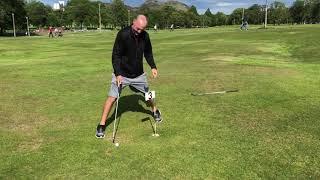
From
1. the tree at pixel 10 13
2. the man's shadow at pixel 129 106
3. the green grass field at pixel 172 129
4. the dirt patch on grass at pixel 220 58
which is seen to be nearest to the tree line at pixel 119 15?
the tree at pixel 10 13

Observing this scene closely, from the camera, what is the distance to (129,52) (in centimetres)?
916

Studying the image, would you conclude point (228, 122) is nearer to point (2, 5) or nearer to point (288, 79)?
point (288, 79)

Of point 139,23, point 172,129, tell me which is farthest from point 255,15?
point 139,23

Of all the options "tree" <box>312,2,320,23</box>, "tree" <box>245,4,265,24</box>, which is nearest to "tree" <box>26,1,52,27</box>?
"tree" <box>245,4,265,24</box>

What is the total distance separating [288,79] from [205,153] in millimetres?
9575

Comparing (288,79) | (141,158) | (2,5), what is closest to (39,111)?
(141,158)

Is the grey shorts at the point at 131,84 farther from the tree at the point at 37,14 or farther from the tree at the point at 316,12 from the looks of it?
the tree at the point at 316,12

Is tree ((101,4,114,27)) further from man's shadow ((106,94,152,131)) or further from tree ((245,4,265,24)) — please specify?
man's shadow ((106,94,152,131))

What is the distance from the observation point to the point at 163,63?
23.0 meters

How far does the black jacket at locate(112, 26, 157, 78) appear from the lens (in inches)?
353

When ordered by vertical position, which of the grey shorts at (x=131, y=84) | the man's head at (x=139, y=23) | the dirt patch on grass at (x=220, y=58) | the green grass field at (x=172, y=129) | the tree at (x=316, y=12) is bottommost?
the green grass field at (x=172, y=129)

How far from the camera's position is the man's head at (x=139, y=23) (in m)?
8.72

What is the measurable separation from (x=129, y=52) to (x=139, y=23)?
2.38 ft

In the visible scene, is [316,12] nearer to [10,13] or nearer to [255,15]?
[255,15]
